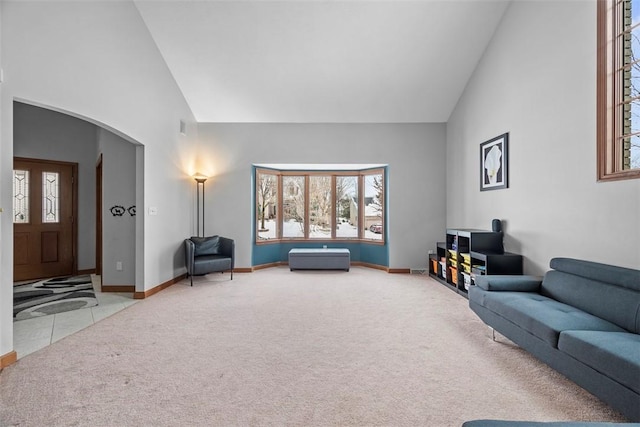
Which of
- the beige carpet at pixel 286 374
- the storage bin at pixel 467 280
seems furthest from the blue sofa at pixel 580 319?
the storage bin at pixel 467 280

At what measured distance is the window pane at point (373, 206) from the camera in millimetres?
7504

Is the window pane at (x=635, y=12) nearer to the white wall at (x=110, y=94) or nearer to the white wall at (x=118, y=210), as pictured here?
the white wall at (x=110, y=94)

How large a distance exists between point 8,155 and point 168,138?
296 centimetres

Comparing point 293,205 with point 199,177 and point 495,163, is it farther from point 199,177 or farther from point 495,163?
point 495,163

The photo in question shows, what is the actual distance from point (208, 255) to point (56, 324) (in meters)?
2.66

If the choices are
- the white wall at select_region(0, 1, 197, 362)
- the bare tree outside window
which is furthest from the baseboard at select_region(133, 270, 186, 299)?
the bare tree outside window

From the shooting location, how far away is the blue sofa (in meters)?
1.89

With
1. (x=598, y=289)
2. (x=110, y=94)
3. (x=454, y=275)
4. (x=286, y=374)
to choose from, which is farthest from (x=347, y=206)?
(x=286, y=374)

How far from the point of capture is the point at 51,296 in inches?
195

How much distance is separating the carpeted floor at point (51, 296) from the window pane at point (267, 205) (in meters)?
3.38

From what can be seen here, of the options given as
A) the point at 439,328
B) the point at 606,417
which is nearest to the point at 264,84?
the point at 439,328

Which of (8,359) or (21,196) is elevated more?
(21,196)

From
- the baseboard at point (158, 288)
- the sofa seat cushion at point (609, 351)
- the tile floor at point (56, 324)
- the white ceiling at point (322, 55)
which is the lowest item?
the tile floor at point (56, 324)

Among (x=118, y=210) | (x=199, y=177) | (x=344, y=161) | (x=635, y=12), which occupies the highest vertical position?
(x=635, y=12)
